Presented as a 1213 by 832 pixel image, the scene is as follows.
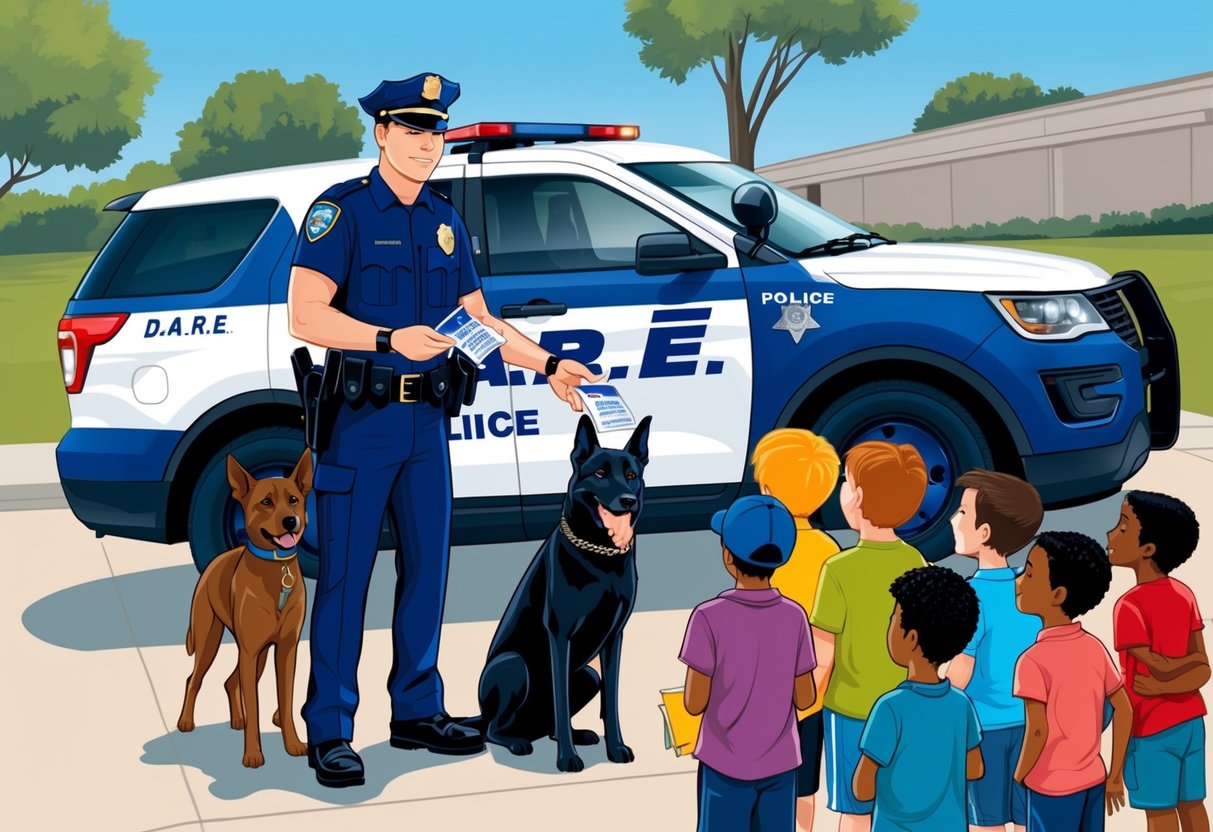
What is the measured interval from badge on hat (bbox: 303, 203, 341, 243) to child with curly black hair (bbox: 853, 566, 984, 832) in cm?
232

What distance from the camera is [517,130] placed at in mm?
7383

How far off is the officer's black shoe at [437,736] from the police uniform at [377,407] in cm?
24

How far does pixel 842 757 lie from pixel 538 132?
404cm

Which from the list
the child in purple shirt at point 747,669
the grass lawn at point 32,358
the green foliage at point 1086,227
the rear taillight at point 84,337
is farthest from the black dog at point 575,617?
the green foliage at point 1086,227

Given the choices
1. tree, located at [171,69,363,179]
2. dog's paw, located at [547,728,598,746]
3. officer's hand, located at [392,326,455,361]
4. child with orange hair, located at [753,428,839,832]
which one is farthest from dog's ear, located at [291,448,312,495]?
tree, located at [171,69,363,179]

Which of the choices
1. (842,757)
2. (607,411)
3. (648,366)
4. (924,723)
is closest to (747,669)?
(924,723)

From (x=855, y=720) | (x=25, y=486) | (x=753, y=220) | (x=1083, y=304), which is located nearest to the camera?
(x=855, y=720)

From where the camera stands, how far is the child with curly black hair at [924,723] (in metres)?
3.44

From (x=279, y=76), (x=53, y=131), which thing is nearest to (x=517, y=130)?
(x=53, y=131)

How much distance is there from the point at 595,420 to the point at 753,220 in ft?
7.09

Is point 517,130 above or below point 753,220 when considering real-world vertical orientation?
above

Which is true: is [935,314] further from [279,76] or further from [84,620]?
[279,76]

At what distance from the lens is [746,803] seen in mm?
3758

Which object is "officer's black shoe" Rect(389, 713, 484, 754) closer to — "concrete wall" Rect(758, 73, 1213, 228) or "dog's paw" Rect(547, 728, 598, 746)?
"dog's paw" Rect(547, 728, 598, 746)
